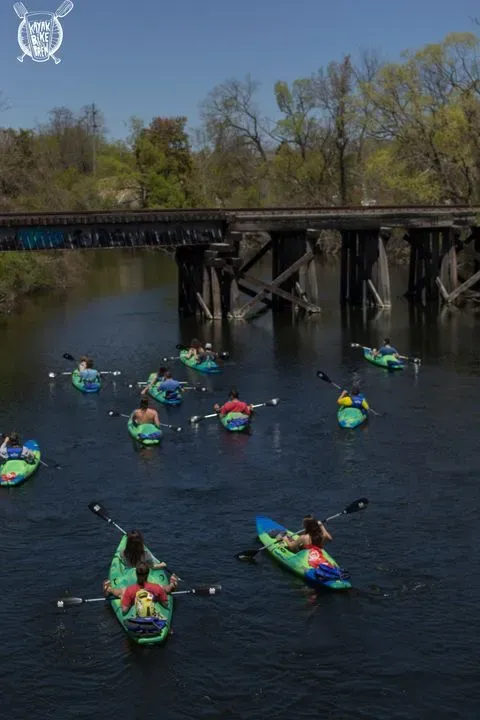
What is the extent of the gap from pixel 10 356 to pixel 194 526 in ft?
87.1

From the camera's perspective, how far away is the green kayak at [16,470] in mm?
28844

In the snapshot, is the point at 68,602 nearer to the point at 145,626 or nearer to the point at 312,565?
the point at 145,626

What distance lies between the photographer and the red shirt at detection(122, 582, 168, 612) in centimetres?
2022

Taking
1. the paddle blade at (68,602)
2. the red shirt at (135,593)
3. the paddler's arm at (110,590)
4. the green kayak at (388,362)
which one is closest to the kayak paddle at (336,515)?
the red shirt at (135,593)

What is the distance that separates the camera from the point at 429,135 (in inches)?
2906

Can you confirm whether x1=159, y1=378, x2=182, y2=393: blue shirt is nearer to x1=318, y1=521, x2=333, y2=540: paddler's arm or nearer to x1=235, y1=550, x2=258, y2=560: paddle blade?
x1=235, y1=550, x2=258, y2=560: paddle blade

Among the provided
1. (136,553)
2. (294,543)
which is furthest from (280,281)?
(136,553)

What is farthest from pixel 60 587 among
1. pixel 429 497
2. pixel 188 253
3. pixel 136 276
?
pixel 136 276

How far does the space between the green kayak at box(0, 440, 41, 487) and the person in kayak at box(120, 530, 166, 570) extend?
7.94 meters

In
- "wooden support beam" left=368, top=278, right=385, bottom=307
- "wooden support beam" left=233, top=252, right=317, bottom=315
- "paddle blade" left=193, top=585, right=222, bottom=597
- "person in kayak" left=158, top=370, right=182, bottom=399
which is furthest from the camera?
"wooden support beam" left=368, top=278, right=385, bottom=307

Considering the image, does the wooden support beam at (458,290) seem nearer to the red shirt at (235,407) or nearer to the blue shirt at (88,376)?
the blue shirt at (88,376)

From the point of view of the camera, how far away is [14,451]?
2962 cm

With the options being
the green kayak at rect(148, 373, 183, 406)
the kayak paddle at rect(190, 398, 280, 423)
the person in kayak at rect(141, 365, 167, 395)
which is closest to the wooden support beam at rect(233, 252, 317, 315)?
the person in kayak at rect(141, 365, 167, 395)

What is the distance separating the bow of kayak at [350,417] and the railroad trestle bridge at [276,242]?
21992 millimetres
